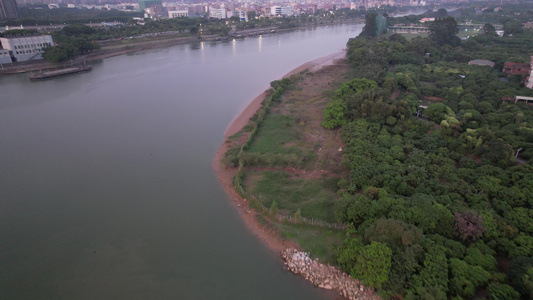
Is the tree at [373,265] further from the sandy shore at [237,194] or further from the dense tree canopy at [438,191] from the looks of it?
the sandy shore at [237,194]

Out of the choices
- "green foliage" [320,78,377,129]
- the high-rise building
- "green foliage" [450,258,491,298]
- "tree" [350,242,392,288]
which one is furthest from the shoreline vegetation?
"green foliage" [450,258,491,298]

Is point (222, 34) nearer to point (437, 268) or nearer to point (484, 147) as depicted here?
point (484, 147)

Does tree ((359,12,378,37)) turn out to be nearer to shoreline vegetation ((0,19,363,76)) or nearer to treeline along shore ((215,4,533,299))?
shoreline vegetation ((0,19,363,76))

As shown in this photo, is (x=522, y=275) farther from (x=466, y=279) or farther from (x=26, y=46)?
(x=26, y=46)

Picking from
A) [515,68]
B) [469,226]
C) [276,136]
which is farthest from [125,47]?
[469,226]

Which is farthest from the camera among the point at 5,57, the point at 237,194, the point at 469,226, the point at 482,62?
the point at 5,57

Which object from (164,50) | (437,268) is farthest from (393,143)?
(164,50)

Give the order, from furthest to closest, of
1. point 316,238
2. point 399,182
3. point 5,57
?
point 5,57, point 399,182, point 316,238
